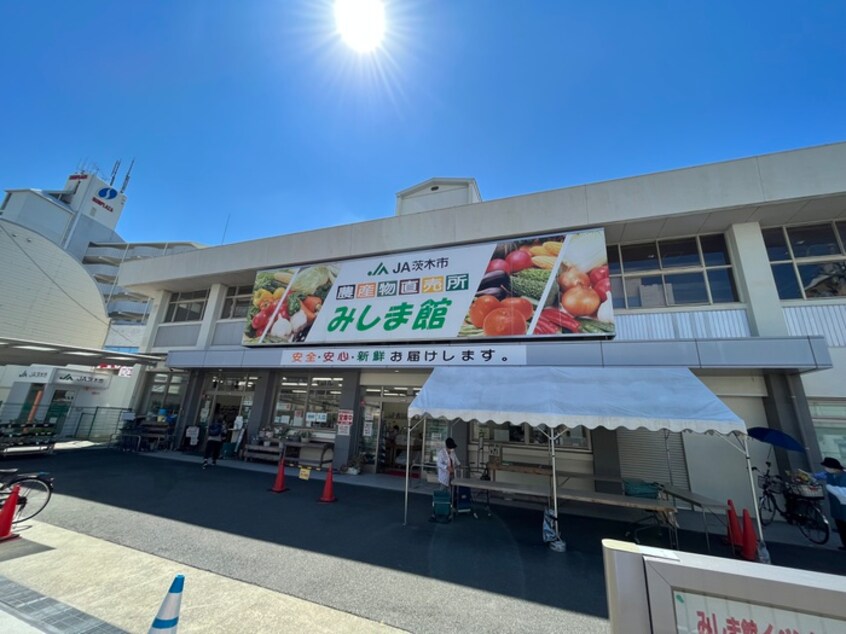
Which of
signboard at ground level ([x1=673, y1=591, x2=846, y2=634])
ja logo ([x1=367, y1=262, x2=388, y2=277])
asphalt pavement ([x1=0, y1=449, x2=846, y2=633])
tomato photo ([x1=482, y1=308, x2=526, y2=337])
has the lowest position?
asphalt pavement ([x1=0, y1=449, x2=846, y2=633])

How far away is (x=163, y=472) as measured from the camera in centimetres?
1038

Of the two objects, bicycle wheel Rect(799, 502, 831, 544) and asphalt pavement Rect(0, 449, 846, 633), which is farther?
bicycle wheel Rect(799, 502, 831, 544)

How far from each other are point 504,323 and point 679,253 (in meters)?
5.82

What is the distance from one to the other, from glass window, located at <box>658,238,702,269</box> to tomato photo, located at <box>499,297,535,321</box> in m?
4.37

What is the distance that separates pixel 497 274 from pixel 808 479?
8.38 meters

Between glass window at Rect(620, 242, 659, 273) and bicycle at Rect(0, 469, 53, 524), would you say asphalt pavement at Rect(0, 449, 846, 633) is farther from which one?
glass window at Rect(620, 242, 659, 273)

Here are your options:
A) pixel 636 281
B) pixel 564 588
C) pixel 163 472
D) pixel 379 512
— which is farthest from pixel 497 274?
pixel 163 472

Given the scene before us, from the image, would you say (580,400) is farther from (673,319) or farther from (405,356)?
(673,319)

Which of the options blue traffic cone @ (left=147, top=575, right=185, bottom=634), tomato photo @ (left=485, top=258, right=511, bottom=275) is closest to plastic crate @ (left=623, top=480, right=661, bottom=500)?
tomato photo @ (left=485, top=258, right=511, bottom=275)

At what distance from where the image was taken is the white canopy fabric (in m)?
5.80

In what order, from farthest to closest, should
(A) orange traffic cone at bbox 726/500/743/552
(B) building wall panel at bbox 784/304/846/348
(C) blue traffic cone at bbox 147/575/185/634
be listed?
(B) building wall panel at bbox 784/304/846/348 → (A) orange traffic cone at bbox 726/500/743/552 → (C) blue traffic cone at bbox 147/575/185/634

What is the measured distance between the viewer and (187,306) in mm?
17188

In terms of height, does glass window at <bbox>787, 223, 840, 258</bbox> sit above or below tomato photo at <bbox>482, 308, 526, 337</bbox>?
above

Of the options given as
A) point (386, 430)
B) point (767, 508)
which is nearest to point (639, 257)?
point (767, 508)
